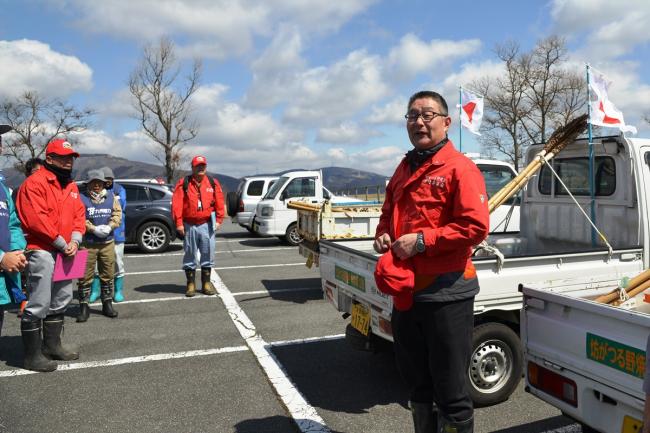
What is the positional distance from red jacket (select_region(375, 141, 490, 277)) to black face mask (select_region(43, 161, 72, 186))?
3.41m

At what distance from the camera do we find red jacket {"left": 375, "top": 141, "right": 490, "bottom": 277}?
2330 mm

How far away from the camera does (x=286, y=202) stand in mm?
12758

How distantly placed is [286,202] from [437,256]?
34.3ft

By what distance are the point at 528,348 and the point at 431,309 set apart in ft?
3.19


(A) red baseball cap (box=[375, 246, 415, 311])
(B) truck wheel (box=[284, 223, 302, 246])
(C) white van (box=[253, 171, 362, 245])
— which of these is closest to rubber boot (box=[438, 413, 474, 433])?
(A) red baseball cap (box=[375, 246, 415, 311])

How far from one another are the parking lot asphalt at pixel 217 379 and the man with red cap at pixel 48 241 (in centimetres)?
26

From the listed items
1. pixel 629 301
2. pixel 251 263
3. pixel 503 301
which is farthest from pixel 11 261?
pixel 251 263

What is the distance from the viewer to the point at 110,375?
4.42 meters

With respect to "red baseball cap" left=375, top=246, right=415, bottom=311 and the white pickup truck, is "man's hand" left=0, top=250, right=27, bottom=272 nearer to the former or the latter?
the white pickup truck

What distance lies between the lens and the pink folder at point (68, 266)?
454 cm

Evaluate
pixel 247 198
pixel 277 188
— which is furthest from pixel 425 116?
pixel 247 198

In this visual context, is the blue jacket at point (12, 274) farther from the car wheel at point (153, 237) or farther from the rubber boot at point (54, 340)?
the car wheel at point (153, 237)

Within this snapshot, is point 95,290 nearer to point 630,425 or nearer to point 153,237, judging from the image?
point 153,237

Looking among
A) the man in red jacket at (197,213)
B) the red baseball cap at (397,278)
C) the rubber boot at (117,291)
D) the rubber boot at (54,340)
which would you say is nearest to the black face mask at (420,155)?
the red baseball cap at (397,278)
